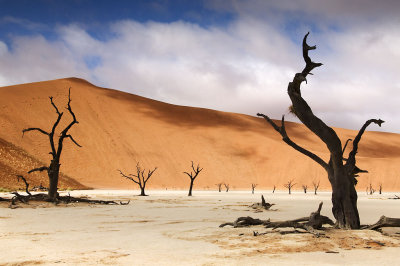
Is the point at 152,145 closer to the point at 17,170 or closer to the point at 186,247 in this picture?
the point at 17,170

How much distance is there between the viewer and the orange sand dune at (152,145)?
62.0m

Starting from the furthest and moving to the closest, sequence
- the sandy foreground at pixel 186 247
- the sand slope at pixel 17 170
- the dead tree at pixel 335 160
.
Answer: the sand slope at pixel 17 170 < the dead tree at pixel 335 160 < the sandy foreground at pixel 186 247

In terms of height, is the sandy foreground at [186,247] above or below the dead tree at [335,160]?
below

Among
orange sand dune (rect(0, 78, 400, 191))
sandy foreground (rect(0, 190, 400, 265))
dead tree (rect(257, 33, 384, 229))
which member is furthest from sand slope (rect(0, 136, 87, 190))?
dead tree (rect(257, 33, 384, 229))

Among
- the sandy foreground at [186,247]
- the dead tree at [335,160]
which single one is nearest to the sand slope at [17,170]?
the sandy foreground at [186,247]

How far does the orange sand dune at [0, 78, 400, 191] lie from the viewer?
203 feet

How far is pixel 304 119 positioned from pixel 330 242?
2.72 m

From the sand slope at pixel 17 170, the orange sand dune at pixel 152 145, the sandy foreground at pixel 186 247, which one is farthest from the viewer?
the orange sand dune at pixel 152 145

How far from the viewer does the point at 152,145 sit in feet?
243

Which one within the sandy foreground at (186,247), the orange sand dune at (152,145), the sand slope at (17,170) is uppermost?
the orange sand dune at (152,145)

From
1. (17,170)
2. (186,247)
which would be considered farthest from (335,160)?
(17,170)

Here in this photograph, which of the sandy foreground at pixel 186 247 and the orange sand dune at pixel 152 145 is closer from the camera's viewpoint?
the sandy foreground at pixel 186 247

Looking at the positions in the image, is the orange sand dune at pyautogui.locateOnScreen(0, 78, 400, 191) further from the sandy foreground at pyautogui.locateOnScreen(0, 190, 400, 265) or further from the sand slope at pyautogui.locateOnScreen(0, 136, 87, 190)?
the sandy foreground at pyautogui.locateOnScreen(0, 190, 400, 265)

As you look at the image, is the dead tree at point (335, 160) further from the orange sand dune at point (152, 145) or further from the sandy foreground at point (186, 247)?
the orange sand dune at point (152, 145)
